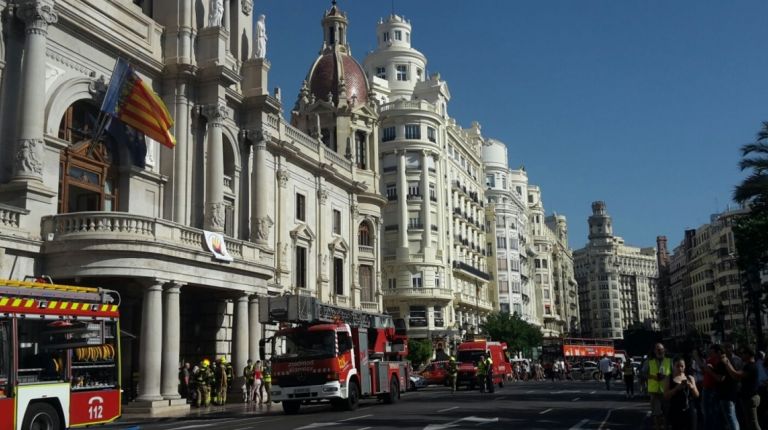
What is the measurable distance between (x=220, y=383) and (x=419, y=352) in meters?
33.1

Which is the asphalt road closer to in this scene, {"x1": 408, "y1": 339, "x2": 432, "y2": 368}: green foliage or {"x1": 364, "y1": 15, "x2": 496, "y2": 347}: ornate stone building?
{"x1": 408, "y1": 339, "x2": 432, "y2": 368}: green foliage

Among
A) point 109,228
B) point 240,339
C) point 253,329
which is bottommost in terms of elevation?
point 240,339

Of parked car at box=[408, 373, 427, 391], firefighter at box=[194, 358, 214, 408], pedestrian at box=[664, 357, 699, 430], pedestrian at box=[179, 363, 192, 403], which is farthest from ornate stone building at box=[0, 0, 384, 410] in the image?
pedestrian at box=[664, 357, 699, 430]

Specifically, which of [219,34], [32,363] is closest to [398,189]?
[219,34]

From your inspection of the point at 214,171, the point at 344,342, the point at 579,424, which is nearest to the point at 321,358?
the point at 344,342

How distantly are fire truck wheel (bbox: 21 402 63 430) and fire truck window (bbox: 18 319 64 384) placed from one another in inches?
19.4

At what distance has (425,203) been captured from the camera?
70062 millimetres

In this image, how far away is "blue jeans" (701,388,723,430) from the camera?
13.8m

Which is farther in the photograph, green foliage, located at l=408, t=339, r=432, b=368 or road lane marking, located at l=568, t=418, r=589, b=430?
green foliage, located at l=408, t=339, r=432, b=368

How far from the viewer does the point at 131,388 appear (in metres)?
28.5

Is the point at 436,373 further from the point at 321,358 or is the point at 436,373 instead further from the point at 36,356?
the point at 36,356

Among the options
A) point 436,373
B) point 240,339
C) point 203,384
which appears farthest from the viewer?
point 436,373

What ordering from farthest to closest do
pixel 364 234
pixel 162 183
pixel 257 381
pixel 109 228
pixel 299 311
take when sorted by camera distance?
pixel 364 234
pixel 162 183
pixel 257 381
pixel 299 311
pixel 109 228

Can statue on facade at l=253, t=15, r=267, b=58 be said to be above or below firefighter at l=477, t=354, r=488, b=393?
above
